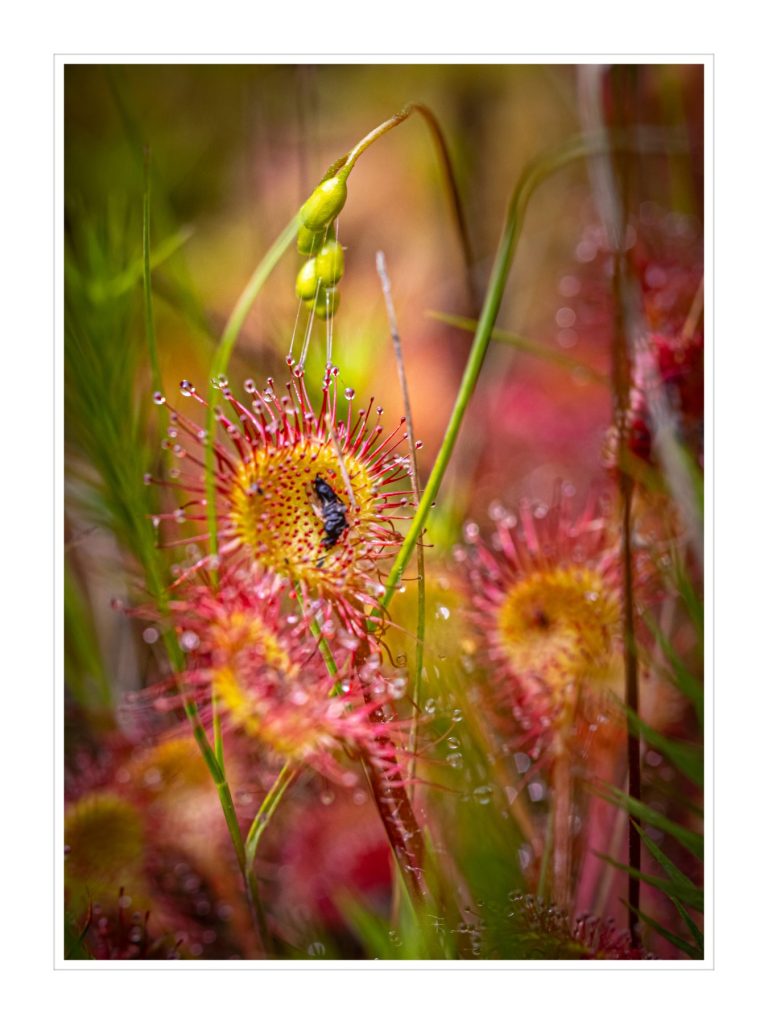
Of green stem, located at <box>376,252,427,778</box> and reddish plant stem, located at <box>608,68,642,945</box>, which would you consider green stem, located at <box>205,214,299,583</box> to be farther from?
reddish plant stem, located at <box>608,68,642,945</box>

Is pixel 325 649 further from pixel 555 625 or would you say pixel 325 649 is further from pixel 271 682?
pixel 555 625

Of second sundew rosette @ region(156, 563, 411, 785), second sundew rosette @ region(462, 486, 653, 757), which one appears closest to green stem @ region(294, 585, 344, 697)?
second sundew rosette @ region(156, 563, 411, 785)

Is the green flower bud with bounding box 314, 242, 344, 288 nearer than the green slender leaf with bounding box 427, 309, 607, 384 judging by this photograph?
Yes

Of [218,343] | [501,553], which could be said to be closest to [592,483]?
[501,553]

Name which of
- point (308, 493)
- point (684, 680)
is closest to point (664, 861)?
point (684, 680)

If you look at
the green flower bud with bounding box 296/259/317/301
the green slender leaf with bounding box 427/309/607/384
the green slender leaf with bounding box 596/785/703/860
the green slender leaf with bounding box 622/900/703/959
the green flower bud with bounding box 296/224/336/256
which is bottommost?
the green slender leaf with bounding box 622/900/703/959

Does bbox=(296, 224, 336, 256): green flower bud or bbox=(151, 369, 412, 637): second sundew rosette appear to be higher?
bbox=(296, 224, 336, 256): green flower bud
